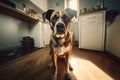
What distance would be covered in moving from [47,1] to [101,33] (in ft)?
11.2

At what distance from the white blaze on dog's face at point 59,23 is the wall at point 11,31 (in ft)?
4.89

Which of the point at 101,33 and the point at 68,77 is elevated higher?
the point at 101,33

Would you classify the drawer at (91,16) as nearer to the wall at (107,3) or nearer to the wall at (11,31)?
the wall at (107,3)

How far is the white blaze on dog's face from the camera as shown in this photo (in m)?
0.86

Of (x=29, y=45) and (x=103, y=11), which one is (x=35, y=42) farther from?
(x=103, y=11)

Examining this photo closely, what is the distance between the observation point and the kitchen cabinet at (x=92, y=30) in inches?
72.4

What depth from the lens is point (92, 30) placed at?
6.51 feet

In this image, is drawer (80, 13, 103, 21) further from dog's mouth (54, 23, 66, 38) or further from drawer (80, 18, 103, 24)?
dog's mouth (54, 23, 66, 38)

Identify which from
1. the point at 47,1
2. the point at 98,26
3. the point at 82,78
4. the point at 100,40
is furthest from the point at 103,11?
the point at 47,1

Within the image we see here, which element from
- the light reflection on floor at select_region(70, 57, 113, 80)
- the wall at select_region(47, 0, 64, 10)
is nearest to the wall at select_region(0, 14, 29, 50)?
the light reflection on floor at select_region(70, 57, 113, 80)

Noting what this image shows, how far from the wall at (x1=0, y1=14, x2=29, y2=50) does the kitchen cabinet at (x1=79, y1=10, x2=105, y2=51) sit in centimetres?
177

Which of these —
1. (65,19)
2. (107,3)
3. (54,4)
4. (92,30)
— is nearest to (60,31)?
(65,19)

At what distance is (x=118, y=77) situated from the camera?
31.2 inches

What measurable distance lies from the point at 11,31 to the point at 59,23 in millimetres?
1710
